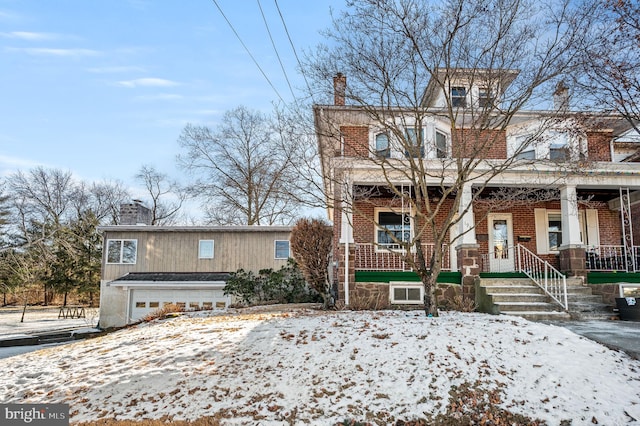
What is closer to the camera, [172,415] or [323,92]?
[172,415]

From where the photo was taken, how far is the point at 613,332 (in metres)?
7.51

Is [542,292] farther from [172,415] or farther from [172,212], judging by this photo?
[172,212]

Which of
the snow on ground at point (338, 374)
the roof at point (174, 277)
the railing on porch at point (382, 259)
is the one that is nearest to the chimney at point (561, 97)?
the snow on ground at point (338, 374)

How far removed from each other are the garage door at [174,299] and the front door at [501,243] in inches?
415

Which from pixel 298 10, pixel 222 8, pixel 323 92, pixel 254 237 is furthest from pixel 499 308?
pixel 254 237

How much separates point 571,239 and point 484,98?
18.6ft

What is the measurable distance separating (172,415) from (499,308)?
737 cm

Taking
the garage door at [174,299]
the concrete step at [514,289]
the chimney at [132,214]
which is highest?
the chimney at [132,214]

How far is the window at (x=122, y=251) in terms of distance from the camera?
19391 mm

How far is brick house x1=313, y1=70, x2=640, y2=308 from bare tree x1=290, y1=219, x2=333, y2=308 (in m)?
0.43

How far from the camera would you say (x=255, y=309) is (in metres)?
12.1

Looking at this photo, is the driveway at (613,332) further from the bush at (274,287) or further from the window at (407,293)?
the bush at (274,287)

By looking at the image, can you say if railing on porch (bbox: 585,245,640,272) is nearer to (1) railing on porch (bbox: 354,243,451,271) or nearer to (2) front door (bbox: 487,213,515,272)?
(2) front door (bbox: 487,213,515,272)

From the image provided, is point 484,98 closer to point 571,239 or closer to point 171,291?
point 571,239
